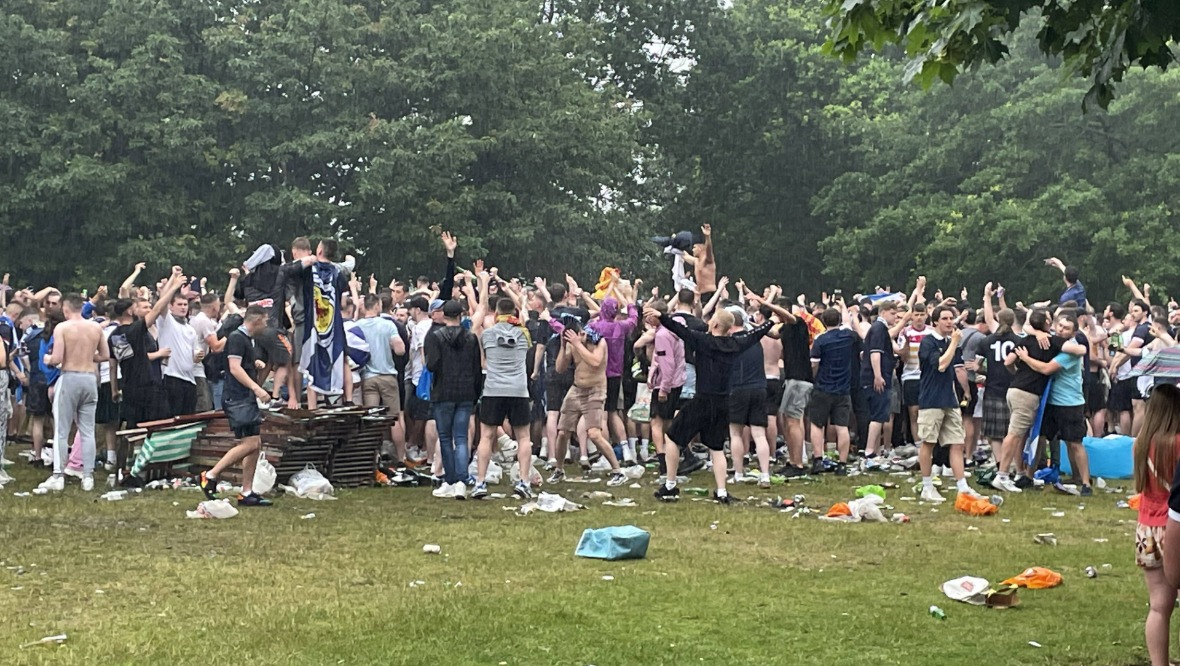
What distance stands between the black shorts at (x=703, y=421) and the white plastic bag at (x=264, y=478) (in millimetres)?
4039

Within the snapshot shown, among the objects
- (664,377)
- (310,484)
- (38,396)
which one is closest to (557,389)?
(664,377)

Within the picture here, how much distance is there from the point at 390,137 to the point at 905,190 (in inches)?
648

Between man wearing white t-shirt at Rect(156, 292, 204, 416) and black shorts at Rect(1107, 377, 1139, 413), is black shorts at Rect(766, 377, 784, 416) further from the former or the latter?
man wearing white t-shirt at Rect(156, 292, 204, 416)

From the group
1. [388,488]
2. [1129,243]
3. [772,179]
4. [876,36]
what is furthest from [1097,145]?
[876,36]

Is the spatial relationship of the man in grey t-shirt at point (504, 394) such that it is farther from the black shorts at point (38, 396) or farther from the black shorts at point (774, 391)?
the black shorts at point (38, 396)

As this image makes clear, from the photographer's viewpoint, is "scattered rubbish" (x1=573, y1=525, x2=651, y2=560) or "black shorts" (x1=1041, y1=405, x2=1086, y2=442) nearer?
"scattered rubbish" (x1=573, y1=525, x2=651, y2=560)

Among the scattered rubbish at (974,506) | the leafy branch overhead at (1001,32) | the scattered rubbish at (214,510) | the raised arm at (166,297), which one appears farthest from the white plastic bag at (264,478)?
the leafy branch overhead at (1001,32)

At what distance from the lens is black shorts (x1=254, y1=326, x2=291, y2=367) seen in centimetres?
1484

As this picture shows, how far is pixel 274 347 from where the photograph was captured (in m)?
15.1

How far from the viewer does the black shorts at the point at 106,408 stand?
15.8m

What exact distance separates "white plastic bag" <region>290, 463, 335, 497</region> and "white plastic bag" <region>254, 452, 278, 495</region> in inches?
10.3

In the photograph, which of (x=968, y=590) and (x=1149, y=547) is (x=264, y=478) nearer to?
(x=968, y=590)

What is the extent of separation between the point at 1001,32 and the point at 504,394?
7665 millimetres

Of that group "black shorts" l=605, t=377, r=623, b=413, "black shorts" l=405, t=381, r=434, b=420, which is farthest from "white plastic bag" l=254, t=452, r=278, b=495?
"black shorts" l=605, t=377, r=623, b=413
